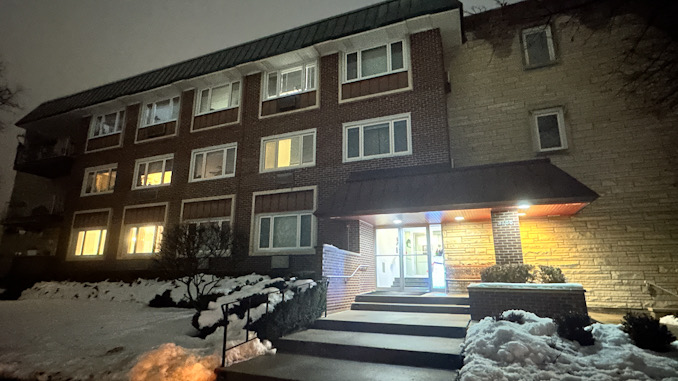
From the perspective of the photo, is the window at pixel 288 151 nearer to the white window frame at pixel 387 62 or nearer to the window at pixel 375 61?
the white window frame at pixel 387 62

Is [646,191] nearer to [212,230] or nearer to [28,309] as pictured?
[212,230]

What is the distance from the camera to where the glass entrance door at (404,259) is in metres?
11.4

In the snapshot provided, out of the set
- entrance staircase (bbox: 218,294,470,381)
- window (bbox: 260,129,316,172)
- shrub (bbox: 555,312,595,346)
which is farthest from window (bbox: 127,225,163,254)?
shrub (bbox: 555,312,595,346)

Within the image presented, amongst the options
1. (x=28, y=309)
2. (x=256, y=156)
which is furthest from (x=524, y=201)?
(x=28, y=309)

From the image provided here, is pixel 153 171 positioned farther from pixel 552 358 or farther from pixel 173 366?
pixel 552 358

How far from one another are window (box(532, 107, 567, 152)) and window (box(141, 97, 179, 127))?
50.6 feet

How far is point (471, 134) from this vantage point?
1202 cm

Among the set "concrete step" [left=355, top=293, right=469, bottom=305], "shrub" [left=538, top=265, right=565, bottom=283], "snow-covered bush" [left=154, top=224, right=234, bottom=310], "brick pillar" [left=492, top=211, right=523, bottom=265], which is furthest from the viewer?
"snow-covered bush" [left=154, top=224, right=234, bottom=310]

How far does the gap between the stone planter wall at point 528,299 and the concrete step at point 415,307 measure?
1278 millimetres

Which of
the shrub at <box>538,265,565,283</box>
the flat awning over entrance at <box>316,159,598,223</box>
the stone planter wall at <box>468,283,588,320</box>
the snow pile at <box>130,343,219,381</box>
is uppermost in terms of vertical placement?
the flat awning over entrance at <box>316,159,598,223</box>

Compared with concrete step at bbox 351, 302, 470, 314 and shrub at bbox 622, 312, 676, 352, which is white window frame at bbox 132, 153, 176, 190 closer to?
concrete step at bbox 351, 302, 470, 314

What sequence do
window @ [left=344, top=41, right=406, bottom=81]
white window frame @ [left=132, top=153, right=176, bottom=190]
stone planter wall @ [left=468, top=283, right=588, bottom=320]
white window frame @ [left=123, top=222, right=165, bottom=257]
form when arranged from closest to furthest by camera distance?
stone planter wall @ [left=468, top=283, right=588, bottom=320]
window @ [left=344, top=41, right=406, bottom=81]
white window frame @ [left=123, top=222, right=165, bottom=257]
white window frame @ [left=132, top=153, right=176, bottom=190]

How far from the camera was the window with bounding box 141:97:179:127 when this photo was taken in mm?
16531

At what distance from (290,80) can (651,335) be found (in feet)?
44.3
